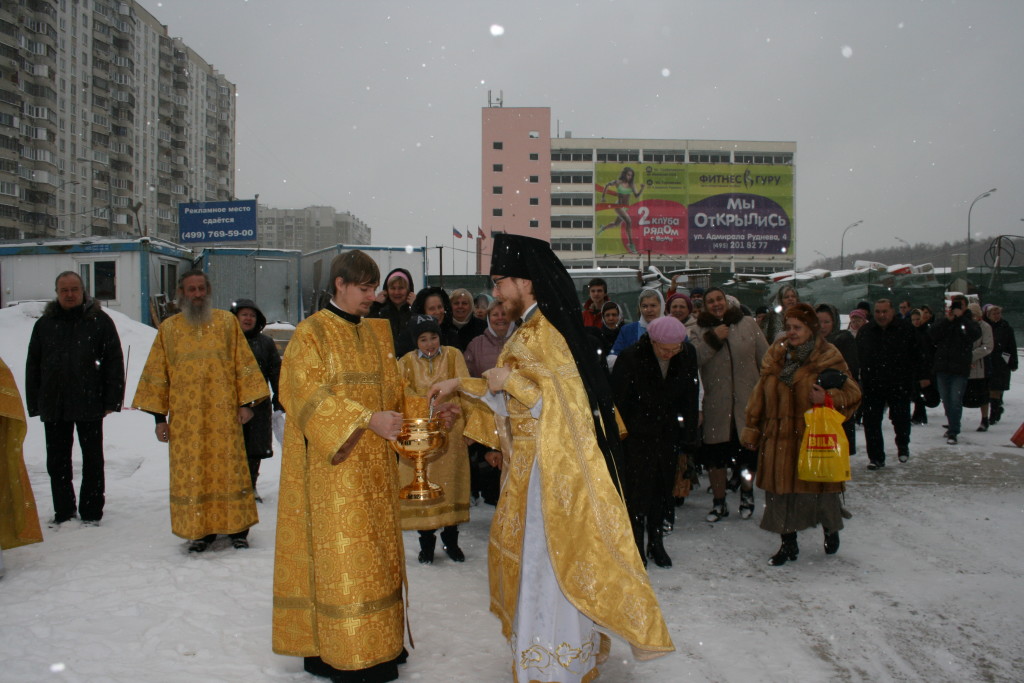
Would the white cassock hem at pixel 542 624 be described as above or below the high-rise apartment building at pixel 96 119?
below

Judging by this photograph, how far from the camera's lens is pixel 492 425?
3541 mm

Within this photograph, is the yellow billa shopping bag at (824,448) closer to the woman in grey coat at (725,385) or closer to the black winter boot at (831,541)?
the black winter boot at (831,541)

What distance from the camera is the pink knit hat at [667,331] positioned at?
4.89 metres

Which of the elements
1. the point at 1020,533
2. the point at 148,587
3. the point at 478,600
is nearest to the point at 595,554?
the point at 478,600

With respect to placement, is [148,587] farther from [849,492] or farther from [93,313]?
[849,492]

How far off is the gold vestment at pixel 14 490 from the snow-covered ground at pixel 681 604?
209 millimetres

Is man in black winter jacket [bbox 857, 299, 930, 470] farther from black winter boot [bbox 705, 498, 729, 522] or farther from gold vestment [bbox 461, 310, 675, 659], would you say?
gold vestment [bbox 461, 310, 675, 659]

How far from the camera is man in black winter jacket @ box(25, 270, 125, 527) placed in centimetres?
559

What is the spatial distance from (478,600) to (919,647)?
247 cm

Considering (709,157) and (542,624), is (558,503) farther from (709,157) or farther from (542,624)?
(709,157)

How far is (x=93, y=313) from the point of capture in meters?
5.86

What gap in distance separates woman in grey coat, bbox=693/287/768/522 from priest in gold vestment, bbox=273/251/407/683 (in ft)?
12.1

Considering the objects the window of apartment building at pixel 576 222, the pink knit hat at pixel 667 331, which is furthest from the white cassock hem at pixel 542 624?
the window of apartment building at pixel 576 222

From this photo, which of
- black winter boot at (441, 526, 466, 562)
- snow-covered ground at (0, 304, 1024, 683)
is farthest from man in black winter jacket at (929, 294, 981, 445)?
black winter boot at (441, 526, 466, 562)
